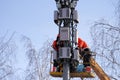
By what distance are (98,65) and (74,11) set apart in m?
4.41

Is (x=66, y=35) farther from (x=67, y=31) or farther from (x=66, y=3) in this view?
(x=66, y=3)

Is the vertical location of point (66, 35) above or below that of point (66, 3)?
below

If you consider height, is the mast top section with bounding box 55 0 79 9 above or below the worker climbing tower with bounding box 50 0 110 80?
above

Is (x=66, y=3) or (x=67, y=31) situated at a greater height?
(x=66, y=3)

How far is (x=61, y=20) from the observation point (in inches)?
341

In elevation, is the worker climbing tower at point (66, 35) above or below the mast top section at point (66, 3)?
below

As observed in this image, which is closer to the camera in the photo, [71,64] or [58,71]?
[71,64]

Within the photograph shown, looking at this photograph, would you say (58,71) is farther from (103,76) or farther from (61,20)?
(61,20)

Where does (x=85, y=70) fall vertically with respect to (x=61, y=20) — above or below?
below

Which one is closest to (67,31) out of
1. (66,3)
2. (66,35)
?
(66,35)

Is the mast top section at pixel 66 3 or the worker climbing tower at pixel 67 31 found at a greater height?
the mast top section at pixel 66 3

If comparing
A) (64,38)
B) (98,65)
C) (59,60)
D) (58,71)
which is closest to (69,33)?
(64,38)

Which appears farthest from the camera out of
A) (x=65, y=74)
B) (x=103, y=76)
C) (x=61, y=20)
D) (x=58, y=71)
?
(x=103, y=76)

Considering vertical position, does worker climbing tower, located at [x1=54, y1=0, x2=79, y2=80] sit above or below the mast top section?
below
